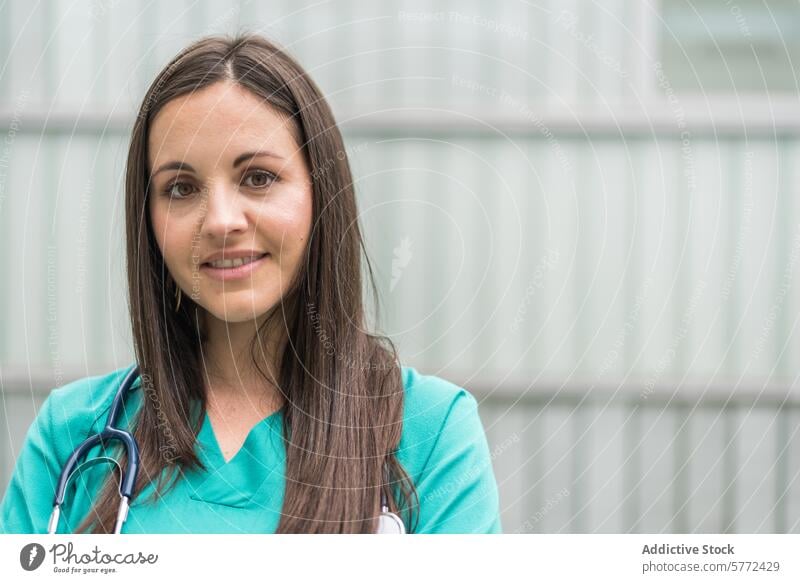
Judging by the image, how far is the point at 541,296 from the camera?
4.02 feet

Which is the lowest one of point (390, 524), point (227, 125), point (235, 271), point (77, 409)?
point (390, 524)

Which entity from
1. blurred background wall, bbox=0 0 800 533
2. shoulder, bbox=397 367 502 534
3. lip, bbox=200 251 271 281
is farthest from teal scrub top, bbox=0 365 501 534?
blurred background wall, bbox=0 0 800 533

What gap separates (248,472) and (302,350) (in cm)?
11

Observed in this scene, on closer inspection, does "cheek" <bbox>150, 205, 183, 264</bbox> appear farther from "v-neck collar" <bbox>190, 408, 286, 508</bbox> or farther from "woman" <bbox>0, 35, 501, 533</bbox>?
"v-neck collar" <bbox>190, 408, 286, 508</bbox>

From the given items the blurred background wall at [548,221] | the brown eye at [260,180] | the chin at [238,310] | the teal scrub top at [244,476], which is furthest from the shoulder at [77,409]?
the blurred background wall at [548,221]

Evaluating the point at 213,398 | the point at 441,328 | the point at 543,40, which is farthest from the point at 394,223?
the point at 213,398

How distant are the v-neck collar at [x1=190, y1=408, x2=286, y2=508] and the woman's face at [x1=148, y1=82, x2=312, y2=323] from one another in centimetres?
11

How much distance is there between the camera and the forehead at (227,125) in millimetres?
681

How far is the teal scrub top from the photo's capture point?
712mm

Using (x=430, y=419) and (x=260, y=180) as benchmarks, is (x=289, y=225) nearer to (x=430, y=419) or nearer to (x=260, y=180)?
(x=260, y=180)

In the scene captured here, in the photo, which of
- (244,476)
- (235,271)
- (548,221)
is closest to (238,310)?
(235,271)

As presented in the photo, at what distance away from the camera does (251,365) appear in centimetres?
77

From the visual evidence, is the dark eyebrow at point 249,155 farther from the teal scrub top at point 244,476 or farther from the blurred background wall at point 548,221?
the blurred background wall at point 548,221
